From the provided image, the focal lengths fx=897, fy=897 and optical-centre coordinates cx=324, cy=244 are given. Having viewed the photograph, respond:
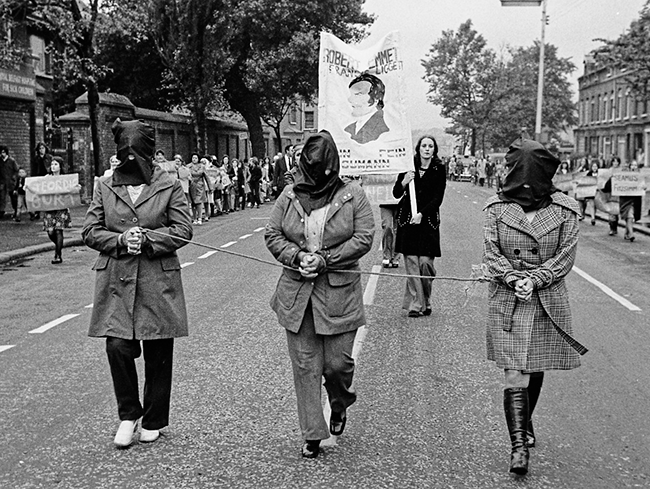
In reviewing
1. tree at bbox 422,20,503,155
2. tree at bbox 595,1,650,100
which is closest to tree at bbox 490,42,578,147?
tree at bbox 422,20,503,155

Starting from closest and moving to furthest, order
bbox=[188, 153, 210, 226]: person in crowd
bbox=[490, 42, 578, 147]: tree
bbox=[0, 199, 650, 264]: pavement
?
1. bbox=[0, 199, 650, 264]: pavement
2. bbox=[188, 153, 210, 226]: person in crowd
3. bbox=[490, 42, 578, 147]: tree

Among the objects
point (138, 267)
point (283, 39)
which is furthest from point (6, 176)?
point (283, 39)

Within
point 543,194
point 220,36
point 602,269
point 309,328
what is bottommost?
point 602,269

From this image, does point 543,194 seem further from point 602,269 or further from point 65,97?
point 65,97

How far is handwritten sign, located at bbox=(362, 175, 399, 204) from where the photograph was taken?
9.27 metres

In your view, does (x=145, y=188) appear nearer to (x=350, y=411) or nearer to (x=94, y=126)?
(x=350, y=411)

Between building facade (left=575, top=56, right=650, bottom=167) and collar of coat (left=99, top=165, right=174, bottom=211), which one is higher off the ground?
building facade (left=575, top=56, right=650, bottom=167)

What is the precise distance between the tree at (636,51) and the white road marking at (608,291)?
16850 millimetres

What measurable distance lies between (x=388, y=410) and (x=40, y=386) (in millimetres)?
2674

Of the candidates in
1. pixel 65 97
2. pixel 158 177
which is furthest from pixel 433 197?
pixel 65 97

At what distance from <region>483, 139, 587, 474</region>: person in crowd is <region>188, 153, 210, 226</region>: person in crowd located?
63.9ft

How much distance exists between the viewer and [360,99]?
29.6 feet

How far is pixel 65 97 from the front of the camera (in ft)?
162

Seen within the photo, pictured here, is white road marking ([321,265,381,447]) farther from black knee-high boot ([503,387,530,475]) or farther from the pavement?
the pavement
